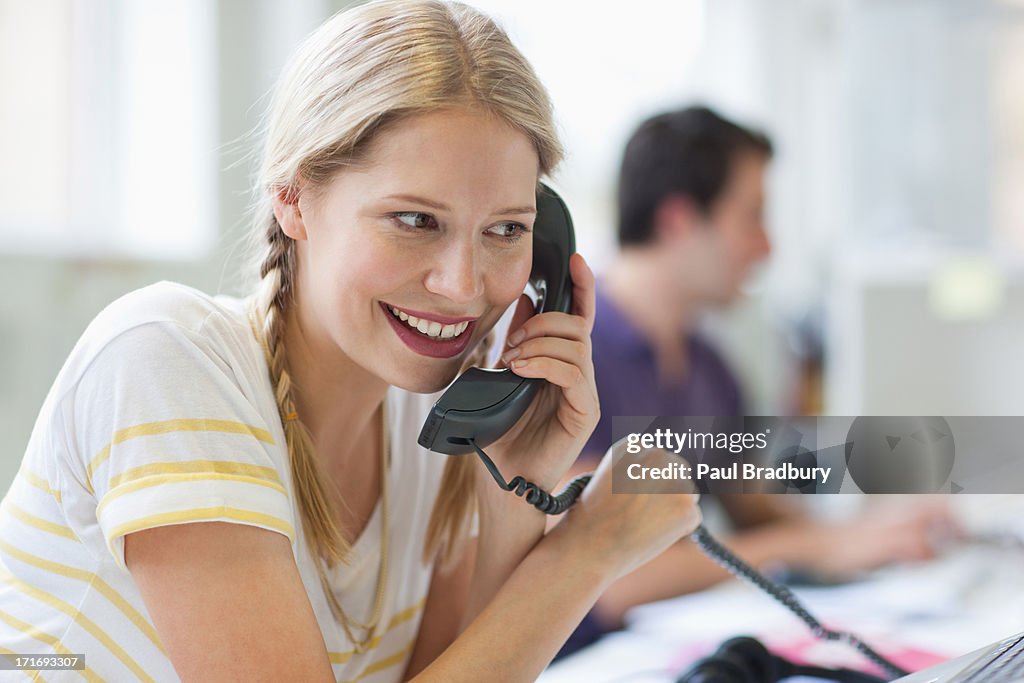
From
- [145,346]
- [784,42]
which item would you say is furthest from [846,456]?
[784,42]

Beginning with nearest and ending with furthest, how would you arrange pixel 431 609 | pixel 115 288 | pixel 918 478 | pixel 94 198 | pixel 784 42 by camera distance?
pixel 431 609 → pixel 918 478 → pixel 115 288 → pixel 94 198 → pixel 784 42

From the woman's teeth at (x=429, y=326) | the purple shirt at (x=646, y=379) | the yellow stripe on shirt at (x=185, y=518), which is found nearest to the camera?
the yellow stripe on shirt at (x=185, y=518)

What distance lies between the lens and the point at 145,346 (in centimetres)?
58

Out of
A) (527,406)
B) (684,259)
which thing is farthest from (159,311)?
(684,259)

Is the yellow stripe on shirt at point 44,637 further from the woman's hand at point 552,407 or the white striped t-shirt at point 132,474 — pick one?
the woman's hand at point 552,407

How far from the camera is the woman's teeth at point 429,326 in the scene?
0.64 metres

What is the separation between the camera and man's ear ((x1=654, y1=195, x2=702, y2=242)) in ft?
5.84

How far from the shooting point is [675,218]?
5.86ft

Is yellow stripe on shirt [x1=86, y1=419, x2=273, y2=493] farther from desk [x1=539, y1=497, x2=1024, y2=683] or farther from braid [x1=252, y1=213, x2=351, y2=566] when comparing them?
desk [x1=539, y1=497, x2=1024, y2=683]

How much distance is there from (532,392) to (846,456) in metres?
0.27

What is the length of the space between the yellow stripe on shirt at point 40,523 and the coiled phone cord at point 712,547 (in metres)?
0.26

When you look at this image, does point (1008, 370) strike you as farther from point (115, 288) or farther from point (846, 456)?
point (115, 288)

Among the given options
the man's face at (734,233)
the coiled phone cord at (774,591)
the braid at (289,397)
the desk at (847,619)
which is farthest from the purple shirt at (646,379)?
the braid at (289,397)

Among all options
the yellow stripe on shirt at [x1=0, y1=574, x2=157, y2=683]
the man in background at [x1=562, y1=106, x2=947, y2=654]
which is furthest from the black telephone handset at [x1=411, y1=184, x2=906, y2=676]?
the man in background at [x1=562, y1=106, x2=947, y2=654]
